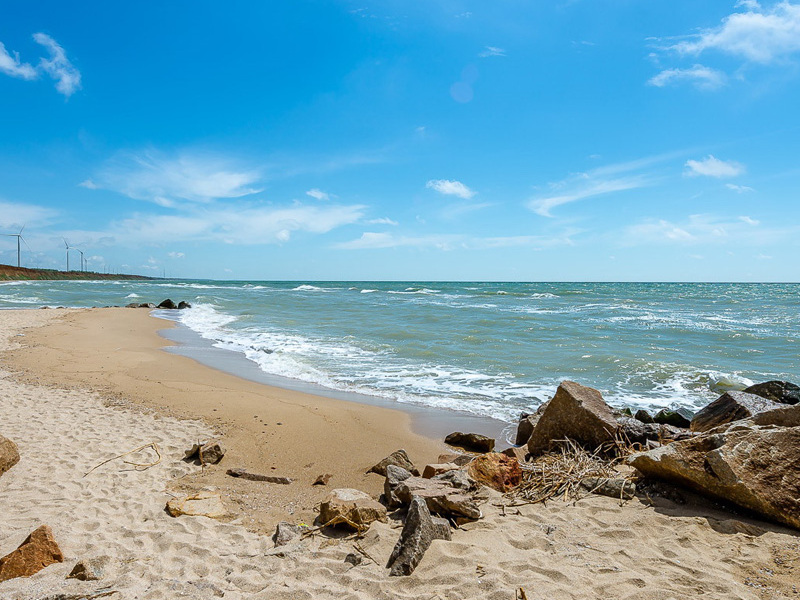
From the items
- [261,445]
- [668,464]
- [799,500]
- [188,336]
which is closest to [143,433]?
[261,445]

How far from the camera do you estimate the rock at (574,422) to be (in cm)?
533

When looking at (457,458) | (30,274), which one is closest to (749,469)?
(457,458)

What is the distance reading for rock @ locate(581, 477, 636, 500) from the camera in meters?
3.89

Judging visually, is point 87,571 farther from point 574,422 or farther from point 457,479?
point 574,422

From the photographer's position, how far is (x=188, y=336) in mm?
16297

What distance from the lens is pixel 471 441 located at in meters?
6.11

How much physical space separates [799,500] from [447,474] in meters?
2.62

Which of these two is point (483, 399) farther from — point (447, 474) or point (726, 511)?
point (726, 511)

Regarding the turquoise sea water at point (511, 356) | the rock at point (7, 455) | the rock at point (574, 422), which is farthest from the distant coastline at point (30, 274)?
the rock at point (574, 422)

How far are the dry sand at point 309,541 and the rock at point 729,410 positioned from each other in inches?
125

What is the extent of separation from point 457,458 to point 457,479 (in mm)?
1139

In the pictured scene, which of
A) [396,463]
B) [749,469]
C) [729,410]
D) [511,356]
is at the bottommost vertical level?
[396,463]

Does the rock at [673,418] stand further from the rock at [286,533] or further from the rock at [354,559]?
the rock at [286,533]

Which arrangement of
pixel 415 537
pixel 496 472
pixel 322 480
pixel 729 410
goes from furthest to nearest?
pixel 729 410 < pixel 322 480 < pixel 496 472 < pixel 415 537
